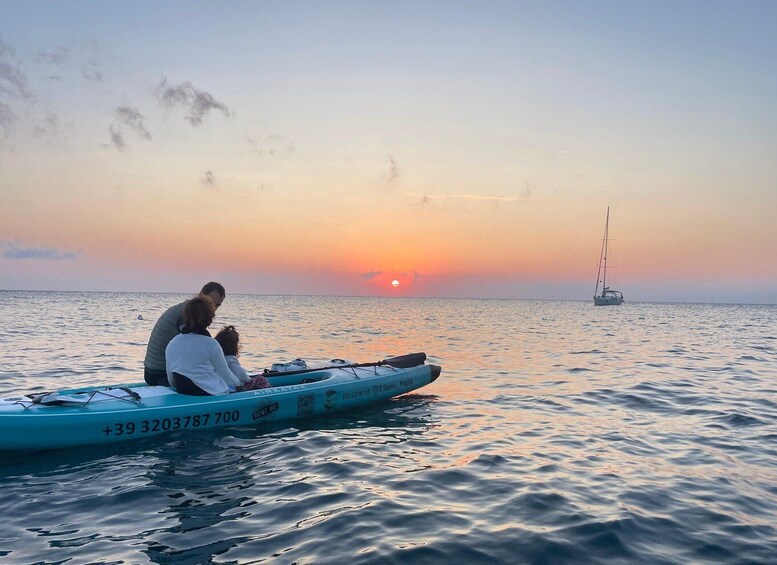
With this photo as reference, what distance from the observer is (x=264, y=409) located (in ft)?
32.3

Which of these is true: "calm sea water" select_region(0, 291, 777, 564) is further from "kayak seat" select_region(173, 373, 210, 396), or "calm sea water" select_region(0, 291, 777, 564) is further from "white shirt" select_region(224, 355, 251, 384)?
"white shirt" select_region(224, 355, 251, 384)

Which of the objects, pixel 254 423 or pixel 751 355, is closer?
pixel 254 423

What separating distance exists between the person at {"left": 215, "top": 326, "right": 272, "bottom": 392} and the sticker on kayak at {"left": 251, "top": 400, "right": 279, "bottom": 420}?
0.45 meters

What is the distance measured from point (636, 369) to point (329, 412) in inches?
447

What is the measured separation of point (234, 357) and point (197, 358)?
1047 millimetres

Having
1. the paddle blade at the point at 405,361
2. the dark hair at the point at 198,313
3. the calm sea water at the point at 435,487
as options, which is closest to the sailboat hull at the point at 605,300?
the calm sea water at the point at 435,487

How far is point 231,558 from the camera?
4.69 metres

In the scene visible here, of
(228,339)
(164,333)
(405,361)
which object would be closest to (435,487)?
(228,339)

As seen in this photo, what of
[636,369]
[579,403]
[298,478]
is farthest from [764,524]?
[636,369]

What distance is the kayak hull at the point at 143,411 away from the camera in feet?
26.0

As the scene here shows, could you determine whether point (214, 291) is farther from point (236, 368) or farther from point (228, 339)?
point (236, 368)

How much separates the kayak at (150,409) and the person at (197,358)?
19cm

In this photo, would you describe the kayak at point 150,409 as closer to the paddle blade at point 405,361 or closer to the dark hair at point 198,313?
the paddle blade at point 405,361

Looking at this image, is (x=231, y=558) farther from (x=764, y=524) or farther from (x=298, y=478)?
(x=764, y=524)
